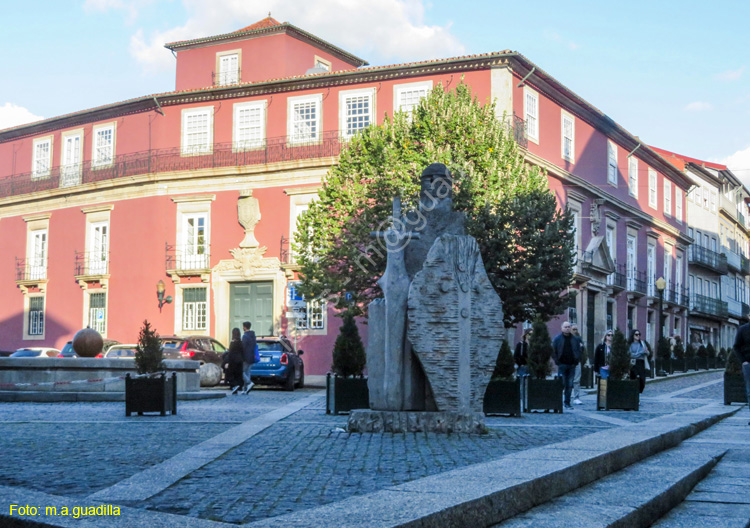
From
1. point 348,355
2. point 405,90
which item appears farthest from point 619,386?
point 405,90

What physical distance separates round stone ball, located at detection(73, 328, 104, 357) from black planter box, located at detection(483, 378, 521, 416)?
980cm

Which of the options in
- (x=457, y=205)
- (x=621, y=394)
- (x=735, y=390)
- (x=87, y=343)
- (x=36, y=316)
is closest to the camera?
(x=621, y=394)

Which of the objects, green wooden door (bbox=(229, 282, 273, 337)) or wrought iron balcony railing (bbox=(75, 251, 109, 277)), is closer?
green wooden door (bbox=(229, 282, 273, 337))

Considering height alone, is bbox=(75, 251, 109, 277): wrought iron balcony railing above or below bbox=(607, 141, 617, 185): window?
below

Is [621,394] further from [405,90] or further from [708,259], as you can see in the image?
[708,259]

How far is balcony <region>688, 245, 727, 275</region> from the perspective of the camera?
56.3m

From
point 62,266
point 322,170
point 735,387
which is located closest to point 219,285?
point 322,170

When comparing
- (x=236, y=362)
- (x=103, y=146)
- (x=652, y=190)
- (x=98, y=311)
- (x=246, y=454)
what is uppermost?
(x=652, y=190)

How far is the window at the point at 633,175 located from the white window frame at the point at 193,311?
2103 centimetres

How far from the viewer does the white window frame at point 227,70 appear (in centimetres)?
3862

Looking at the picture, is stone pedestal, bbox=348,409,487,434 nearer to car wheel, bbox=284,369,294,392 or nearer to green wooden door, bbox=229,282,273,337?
car wheel, bbox=284,369,294,392

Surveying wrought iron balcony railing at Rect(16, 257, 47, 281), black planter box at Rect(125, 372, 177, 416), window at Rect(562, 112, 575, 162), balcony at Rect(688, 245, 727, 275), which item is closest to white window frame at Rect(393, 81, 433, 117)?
window at Rect(562, 112, 575, 162)

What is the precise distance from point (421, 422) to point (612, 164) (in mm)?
34841

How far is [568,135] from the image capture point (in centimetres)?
3791
